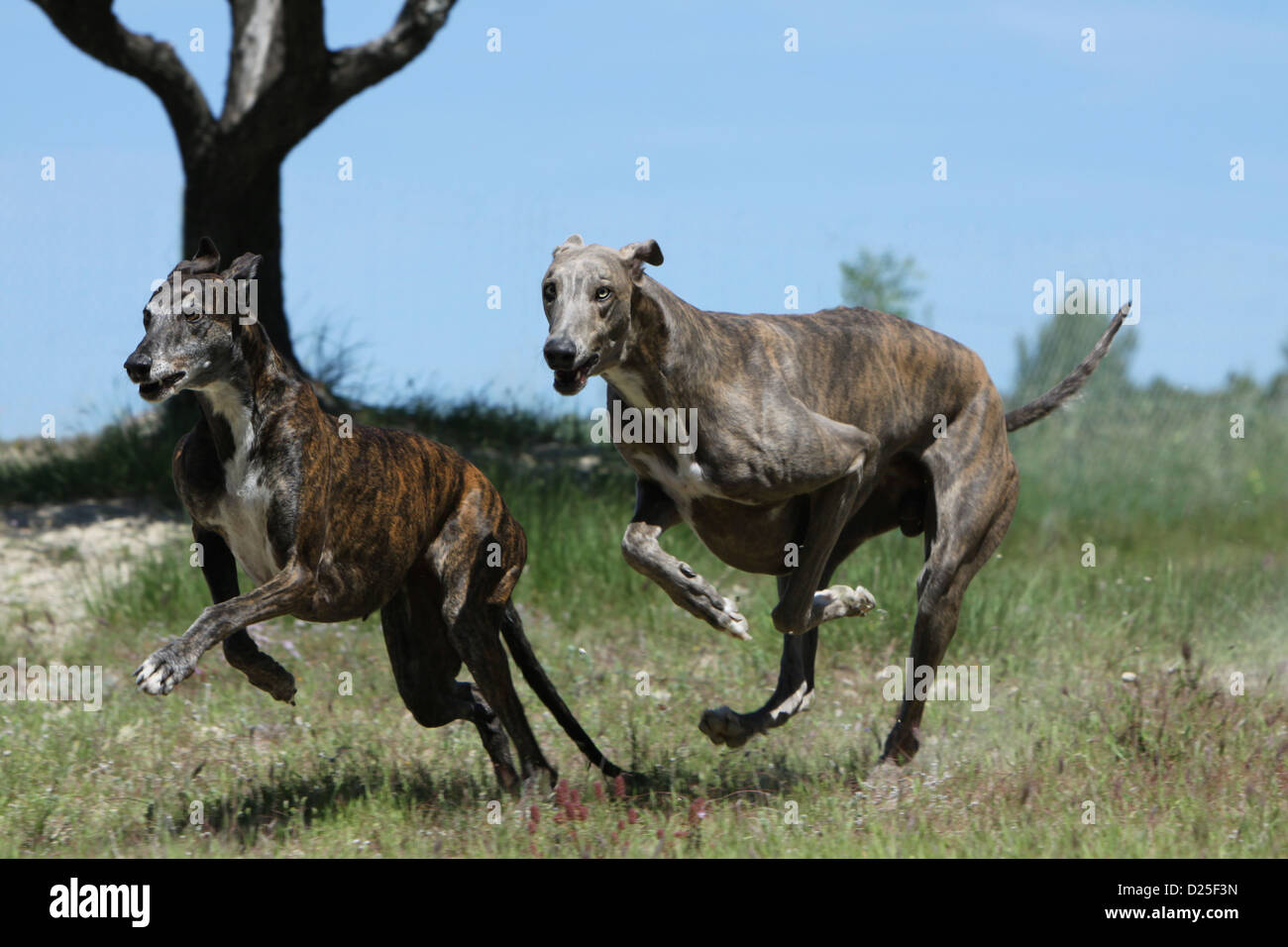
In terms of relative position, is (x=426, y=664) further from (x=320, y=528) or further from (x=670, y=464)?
(x=670, y=464)

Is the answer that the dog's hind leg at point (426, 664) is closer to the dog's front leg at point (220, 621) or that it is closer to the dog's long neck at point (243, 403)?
the dog's front leg at point (220, 621)

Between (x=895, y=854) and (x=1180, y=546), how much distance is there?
7.73 meters

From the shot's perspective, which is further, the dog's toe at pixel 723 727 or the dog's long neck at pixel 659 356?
the dog's toe at pixel 723 727

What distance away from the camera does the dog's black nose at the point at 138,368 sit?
4770mm

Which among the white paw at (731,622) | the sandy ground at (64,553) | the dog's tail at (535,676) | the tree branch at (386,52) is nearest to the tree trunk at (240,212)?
the tree branch at (386,52)

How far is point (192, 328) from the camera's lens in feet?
16.1

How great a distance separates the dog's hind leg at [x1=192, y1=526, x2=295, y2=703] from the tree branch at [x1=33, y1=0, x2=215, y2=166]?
26.4ft

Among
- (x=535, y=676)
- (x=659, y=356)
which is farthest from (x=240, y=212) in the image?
(x=659, y=356)

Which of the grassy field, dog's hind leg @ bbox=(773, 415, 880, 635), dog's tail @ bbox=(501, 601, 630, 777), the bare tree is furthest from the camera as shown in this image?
the bare tree

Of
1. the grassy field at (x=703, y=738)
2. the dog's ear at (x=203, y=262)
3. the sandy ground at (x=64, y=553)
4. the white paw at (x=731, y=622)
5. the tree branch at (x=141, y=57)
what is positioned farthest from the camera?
the tree branch at (x=141, y=57)

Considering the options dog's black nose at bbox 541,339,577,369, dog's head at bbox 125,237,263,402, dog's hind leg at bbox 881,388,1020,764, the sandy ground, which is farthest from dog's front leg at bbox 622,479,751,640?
the sandy ground

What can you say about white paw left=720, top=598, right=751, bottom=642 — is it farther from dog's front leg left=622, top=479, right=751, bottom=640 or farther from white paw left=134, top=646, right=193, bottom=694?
white paw left=134, top=646, right=193, bottom=694

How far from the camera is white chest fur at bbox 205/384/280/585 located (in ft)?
16.8

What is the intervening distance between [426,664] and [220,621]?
113 centimetres
